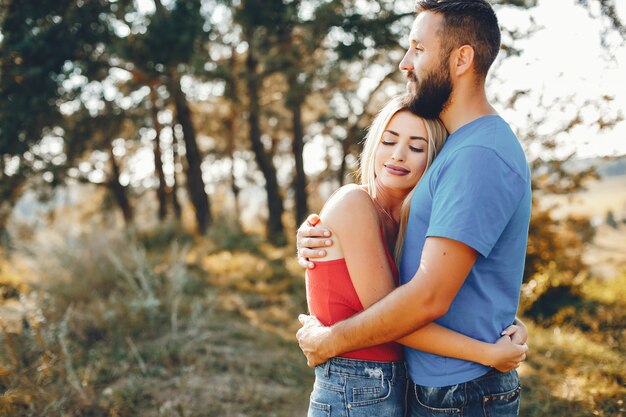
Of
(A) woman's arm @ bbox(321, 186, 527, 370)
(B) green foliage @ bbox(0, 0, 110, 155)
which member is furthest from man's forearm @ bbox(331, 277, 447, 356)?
(B) green foliage @ bbox(0, 0, 110, 155)

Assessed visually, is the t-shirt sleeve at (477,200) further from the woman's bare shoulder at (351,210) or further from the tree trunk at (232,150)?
the tree trunk at (232,150)

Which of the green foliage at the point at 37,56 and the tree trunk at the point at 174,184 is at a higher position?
the green foliage at the point at 37,56

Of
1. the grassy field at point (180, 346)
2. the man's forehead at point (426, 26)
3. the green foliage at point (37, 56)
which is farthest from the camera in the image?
the green foliage at point (37, 56)

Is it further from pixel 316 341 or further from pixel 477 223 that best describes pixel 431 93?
pixel 316 341

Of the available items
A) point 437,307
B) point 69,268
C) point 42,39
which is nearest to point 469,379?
point 437,307

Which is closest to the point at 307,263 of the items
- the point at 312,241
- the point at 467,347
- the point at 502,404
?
the point at 312,241

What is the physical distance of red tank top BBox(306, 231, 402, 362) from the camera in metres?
1.94

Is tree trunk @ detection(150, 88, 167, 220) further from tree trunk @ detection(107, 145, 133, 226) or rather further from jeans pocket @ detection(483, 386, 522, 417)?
jeans pocket @ detection(483, 386, 522, 417)

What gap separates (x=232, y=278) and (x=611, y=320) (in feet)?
20.2

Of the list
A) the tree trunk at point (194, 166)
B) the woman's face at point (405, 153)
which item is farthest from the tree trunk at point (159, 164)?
the woman's face at point (405, 153)

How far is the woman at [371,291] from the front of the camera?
1800 mm

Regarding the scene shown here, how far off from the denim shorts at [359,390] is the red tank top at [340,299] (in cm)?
3

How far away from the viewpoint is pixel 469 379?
1792 mm

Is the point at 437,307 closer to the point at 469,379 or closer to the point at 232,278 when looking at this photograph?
the point at 469,379
